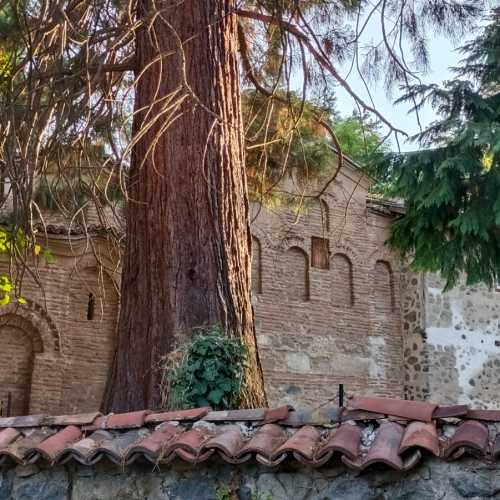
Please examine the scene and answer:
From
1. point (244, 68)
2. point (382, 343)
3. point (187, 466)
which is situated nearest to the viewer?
point (187, 466)

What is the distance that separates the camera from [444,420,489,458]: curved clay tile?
2.76 metres

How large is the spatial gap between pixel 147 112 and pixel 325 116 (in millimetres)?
2483

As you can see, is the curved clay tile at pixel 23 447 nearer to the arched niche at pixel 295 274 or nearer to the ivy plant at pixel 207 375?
the ivy plant at pixel 207 375

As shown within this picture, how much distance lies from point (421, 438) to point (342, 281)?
1058 centimetres

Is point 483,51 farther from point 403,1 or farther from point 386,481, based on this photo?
point 386,481

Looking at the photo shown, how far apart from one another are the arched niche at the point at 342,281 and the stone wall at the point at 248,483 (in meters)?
9.99

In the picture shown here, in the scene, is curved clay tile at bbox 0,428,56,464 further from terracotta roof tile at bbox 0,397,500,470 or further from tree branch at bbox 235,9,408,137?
tree branch at bbox 235,9,408,137

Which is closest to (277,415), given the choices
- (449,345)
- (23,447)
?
(23,447)

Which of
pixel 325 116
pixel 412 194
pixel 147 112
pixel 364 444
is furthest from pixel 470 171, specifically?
pixel 364 444

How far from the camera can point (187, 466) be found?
3.24 metres

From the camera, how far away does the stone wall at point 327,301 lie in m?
12.5

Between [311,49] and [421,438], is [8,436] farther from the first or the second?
[311,49]

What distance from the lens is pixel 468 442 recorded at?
9.05ft

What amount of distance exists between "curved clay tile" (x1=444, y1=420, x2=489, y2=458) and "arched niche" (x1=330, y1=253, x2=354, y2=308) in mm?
10330
